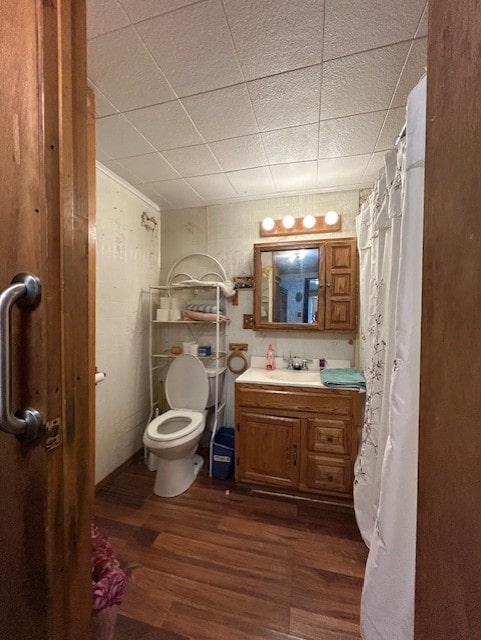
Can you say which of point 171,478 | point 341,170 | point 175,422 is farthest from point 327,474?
point 341,170

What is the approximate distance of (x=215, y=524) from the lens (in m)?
1.59

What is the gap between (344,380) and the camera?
1756 mm

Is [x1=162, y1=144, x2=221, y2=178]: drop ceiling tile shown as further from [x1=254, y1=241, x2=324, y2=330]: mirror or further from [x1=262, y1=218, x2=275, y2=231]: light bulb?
[x1=254, y1=241, x2=324, y2=330]: mirror

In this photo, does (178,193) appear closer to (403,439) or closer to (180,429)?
(180,429)

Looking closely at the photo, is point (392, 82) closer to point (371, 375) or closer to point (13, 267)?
point (371, 375)

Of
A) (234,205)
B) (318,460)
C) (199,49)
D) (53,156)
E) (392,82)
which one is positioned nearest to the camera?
(53,156)

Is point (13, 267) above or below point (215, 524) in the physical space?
above

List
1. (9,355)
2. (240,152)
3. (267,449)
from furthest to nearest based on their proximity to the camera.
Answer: (267,449) → (240,152) → (9,355)

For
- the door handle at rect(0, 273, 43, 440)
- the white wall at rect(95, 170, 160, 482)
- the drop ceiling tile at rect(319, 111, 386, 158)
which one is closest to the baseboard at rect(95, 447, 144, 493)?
the white wall at rect(95, 170, 160, 482)

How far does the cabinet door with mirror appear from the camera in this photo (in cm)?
208

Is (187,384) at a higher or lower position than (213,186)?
lower

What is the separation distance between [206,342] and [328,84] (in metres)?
1.92

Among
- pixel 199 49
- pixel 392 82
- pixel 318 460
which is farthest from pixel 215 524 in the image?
pixel 392 82

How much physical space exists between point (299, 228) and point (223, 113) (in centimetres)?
109
